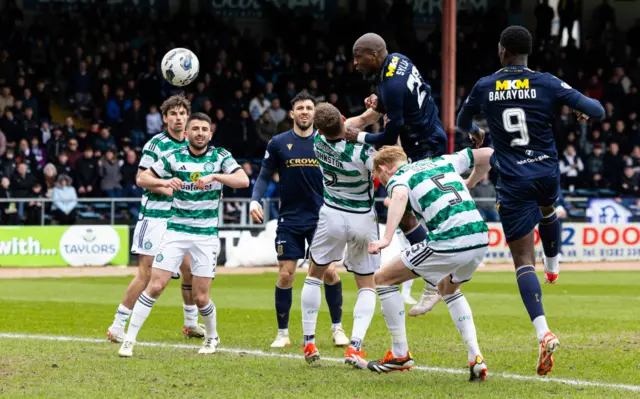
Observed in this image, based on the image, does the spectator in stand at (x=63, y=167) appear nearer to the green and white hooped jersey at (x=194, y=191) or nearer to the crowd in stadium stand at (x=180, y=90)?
the crowd in stadium stand at (x=180, y=90)

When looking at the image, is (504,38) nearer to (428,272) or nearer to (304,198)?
(428,272)

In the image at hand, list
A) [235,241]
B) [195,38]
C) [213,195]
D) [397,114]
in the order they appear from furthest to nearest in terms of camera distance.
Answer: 1. [195,38]
2. [235,241]
3. [213,195]
4. [397,114]

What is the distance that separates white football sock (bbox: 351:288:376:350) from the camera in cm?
889

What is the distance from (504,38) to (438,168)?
1.22 meters

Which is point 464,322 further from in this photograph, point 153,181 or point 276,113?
point 276,113

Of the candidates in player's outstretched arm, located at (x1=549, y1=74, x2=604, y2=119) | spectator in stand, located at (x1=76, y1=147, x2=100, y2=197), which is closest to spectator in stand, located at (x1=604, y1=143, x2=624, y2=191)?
spectator in stand, located at (x1=76, y1=147, x2=100, y2=197)

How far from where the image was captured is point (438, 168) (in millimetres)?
8156

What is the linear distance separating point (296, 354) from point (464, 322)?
2124 mm

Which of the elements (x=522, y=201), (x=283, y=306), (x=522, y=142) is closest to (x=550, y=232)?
(x=522, y=201)

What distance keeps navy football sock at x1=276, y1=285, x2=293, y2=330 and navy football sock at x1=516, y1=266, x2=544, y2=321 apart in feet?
9.43

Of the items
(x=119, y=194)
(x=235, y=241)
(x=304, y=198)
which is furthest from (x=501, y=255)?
(x=304, y=198)

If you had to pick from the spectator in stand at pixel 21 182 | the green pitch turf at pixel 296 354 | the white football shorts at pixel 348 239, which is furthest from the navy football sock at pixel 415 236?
the spectator in stand at pixel 21 182

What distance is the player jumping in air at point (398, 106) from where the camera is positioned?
8773 millimetres

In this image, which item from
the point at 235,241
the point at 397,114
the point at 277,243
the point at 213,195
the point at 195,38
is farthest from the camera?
the point at 195,38
